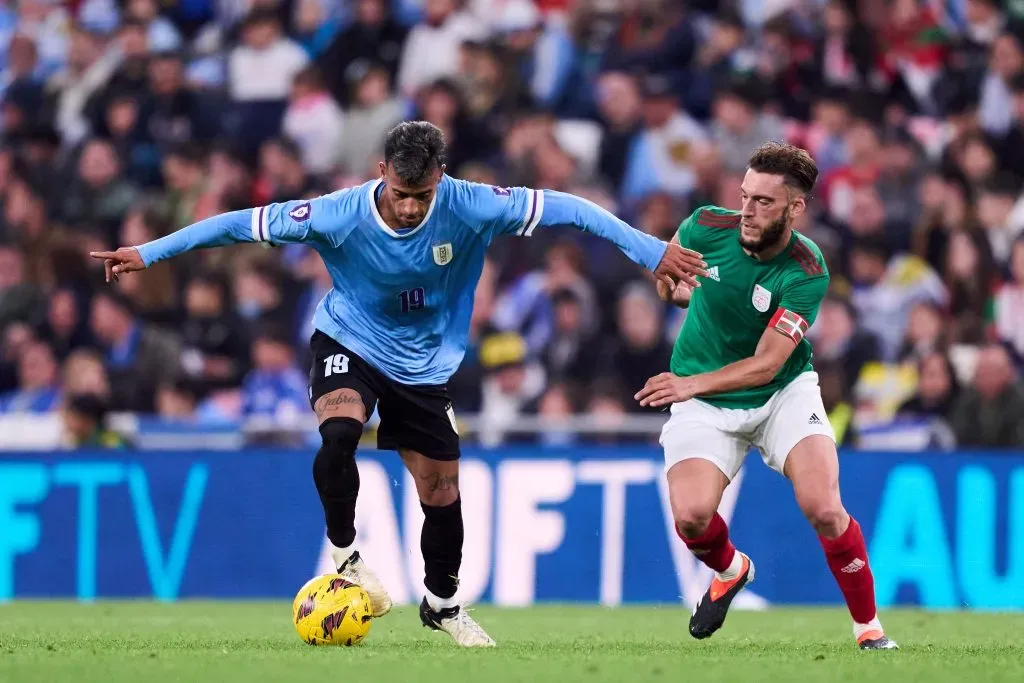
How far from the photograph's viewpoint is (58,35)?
19.5 m

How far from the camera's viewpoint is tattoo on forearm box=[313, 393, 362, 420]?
A: 838cm

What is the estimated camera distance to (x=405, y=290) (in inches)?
337

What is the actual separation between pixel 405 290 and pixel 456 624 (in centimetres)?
166

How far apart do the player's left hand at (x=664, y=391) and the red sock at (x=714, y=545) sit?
93 cm

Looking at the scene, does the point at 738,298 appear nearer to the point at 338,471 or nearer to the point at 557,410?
the point at 338,471

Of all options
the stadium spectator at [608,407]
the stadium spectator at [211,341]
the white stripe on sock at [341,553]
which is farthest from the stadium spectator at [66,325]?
the white stripe on sock at [341,553]

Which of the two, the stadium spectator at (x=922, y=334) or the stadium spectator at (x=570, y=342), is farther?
the stadium spectator at (x=570, y=342)

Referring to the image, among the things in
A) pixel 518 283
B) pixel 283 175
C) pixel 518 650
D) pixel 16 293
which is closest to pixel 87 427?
pixel 16 293

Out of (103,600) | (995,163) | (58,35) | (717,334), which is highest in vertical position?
(58,35)

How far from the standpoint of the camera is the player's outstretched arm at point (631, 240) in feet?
27.0

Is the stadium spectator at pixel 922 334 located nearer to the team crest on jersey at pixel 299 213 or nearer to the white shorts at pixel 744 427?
the white shorts at pixel 744 427

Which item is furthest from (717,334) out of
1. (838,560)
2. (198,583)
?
(198,583)

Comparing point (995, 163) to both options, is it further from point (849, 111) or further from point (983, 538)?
point (983, 538)

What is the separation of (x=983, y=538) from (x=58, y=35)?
11.5m
